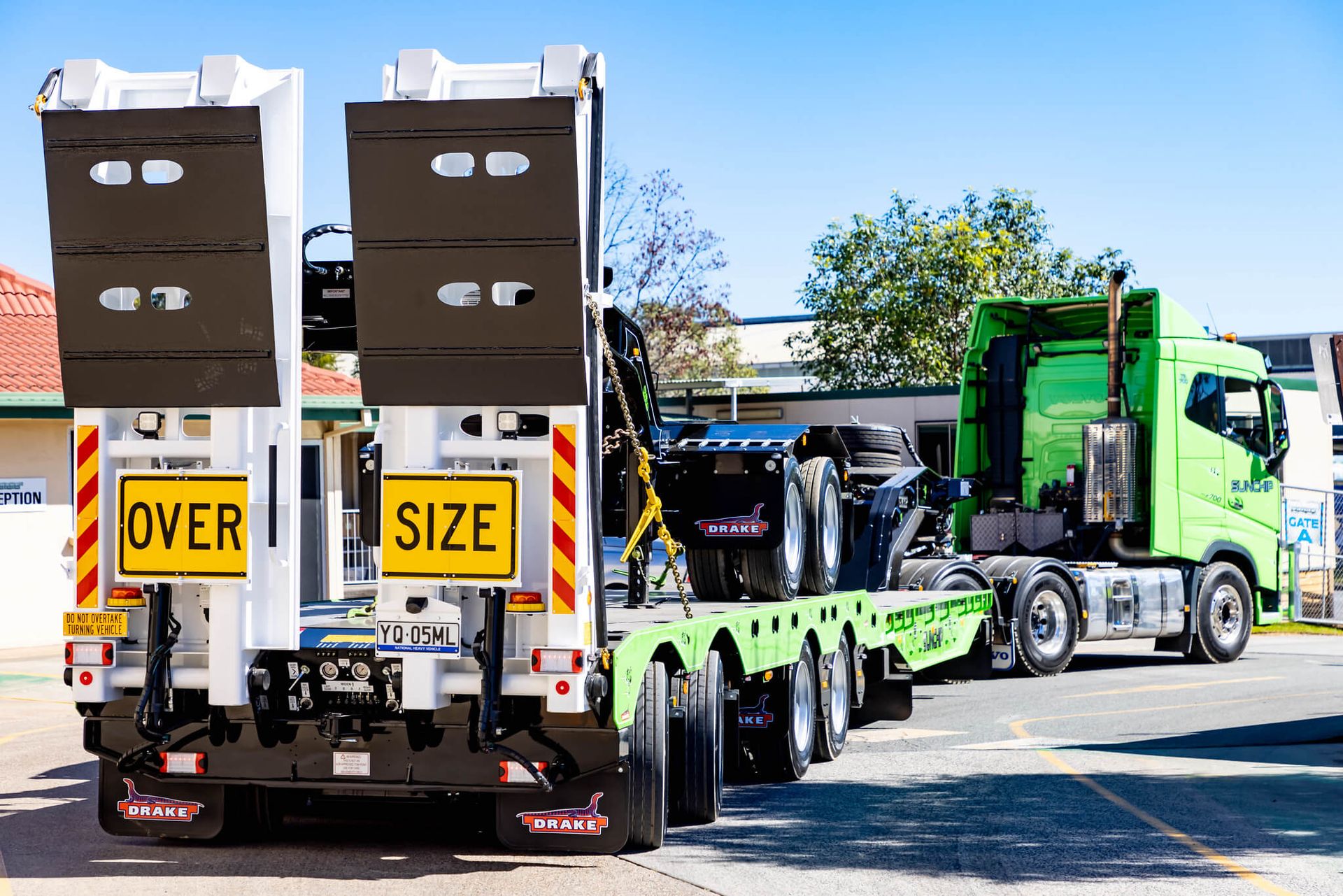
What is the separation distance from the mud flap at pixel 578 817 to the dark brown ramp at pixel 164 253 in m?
2.26

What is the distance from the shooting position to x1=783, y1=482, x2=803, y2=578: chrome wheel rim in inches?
401

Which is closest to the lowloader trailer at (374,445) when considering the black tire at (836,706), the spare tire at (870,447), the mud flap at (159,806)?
the mud flap at (159,806)

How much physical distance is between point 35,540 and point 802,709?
12.4m

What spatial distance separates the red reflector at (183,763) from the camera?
24.5 feet

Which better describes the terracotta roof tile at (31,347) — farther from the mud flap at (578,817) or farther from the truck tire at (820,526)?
the mud flap at (578,817)

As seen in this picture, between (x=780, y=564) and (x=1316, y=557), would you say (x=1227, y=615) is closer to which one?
(x=1316, y=557)

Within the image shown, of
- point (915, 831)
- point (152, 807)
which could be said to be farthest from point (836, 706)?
point (152, 807)

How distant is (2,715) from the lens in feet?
44.9

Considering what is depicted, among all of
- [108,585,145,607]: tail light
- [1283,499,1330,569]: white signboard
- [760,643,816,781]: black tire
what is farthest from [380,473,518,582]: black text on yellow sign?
[1283,499,1330,569]: white signboard

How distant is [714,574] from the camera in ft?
33.8

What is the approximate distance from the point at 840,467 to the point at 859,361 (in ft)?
77.7

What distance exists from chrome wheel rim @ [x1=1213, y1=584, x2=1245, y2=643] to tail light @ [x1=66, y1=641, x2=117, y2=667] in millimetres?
13569

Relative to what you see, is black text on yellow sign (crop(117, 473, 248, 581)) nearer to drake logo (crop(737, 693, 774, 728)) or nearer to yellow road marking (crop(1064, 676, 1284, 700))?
drake logo (crop(737, 693, 774, 728))

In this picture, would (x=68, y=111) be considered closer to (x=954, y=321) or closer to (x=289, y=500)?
(x=289, y=500)
